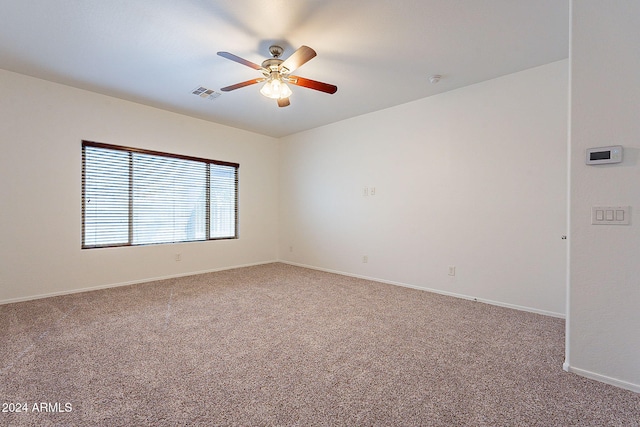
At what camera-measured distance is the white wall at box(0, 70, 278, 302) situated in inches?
122

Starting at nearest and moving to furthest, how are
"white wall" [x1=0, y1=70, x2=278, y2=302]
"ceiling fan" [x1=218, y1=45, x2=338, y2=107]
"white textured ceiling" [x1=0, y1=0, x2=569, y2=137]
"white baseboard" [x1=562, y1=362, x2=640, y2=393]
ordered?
"white baseboard" [x1=562, y1=362, x2=640, y2=393] → "white textured ceiling" [x1=0, y1=0, x2=569, y2=137] → "ceiling fan" [x1=218, y1=45, x2=338, y2=107] → "white wall" [x1=0, y1=70, x2=278, y2=302]

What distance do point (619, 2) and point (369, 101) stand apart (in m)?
2.48

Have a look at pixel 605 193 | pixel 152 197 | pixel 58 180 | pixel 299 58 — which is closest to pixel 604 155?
pixel 605 193

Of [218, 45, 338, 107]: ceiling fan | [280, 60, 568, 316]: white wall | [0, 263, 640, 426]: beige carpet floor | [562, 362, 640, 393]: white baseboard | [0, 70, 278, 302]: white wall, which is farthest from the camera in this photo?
[0, 70, 278, 302]: white wall

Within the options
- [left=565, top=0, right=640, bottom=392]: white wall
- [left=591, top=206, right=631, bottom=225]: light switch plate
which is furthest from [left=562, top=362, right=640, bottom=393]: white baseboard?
[left=591, top=206, right=631, bottom=225]: light switch plate

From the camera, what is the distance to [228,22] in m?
2.22

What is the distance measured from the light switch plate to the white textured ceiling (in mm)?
1541

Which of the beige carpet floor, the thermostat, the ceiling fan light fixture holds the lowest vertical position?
the beige carpet floor

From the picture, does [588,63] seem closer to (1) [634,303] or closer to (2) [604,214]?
(2) [604,214]

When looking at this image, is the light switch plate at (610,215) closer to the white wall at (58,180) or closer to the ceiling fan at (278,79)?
the ceiling fan at (278,79)

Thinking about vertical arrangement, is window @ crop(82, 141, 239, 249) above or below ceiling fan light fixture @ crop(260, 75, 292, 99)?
below

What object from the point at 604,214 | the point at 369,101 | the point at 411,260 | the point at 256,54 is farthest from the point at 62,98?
the point at 604,214

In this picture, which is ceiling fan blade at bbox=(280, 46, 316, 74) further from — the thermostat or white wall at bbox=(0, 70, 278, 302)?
the thermostat

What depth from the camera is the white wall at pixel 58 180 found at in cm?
309
